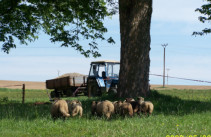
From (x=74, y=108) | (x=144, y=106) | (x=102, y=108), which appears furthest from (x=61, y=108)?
(x=144, y=106)

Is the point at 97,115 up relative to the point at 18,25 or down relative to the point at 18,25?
down

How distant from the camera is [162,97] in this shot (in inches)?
546

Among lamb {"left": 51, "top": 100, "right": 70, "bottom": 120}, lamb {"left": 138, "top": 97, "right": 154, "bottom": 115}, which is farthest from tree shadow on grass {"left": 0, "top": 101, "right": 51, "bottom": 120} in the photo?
lamb {"left": 138, "top": 97, "right": 154, "bottom": 115}

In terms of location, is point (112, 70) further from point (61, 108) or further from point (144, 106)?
point (61, 108)

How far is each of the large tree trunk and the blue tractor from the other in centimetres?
710

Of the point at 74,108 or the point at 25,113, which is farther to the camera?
the point at 25,113

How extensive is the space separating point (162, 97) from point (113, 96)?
7.72 ft

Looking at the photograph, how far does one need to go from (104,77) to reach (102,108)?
42.5 feet

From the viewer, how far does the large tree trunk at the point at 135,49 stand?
13.4 metres

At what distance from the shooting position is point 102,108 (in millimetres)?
8648

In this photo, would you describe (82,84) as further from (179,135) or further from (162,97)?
(179,135)

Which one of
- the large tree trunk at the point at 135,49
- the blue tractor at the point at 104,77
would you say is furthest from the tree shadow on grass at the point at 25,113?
the blue tractor at the point at 104,77

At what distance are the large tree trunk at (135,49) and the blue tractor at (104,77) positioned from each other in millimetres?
7104

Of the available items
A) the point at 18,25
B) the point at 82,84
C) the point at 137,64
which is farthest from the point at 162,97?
the point at 82,84
